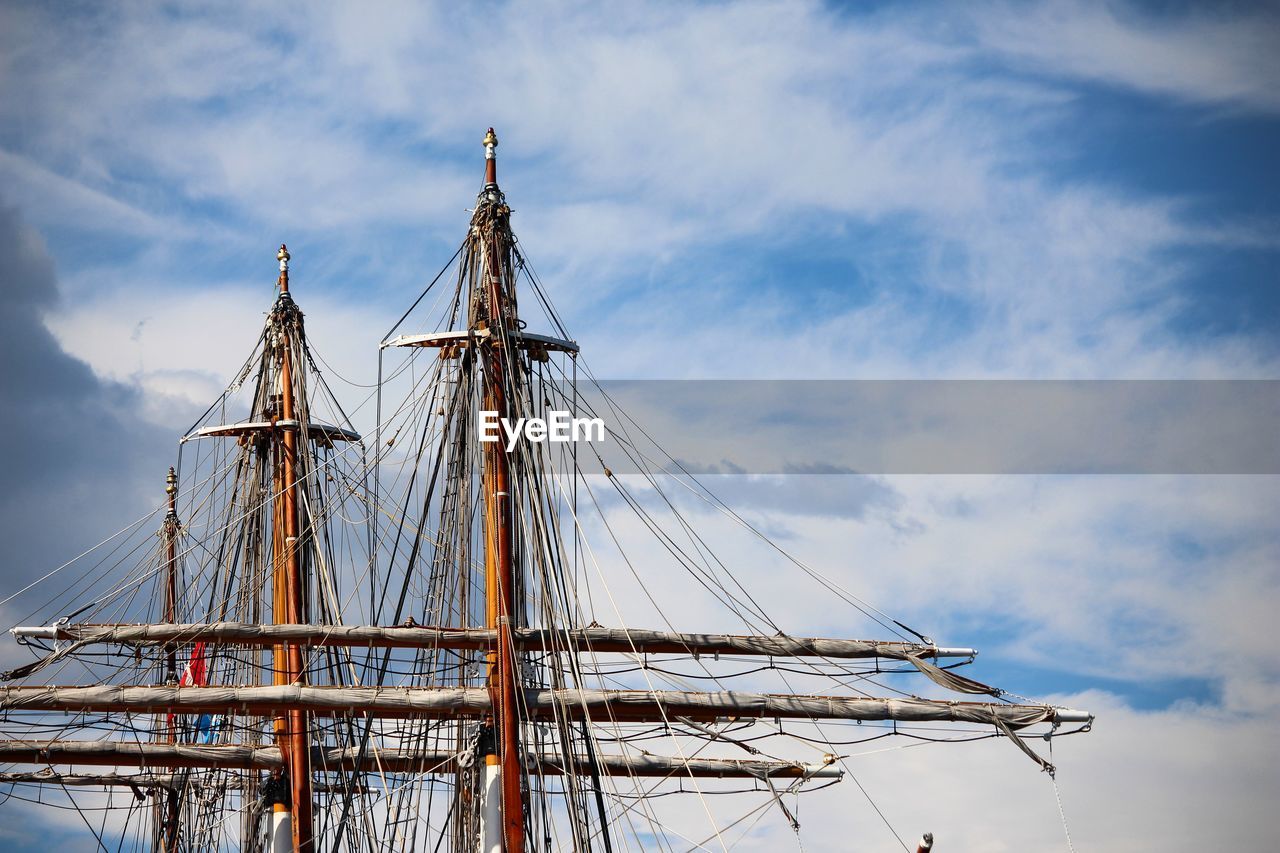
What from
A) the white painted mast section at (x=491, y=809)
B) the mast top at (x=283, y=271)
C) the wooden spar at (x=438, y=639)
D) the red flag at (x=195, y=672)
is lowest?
the white painted mast section at (x=491, y=809)

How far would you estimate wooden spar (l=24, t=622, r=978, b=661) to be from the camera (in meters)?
49.3

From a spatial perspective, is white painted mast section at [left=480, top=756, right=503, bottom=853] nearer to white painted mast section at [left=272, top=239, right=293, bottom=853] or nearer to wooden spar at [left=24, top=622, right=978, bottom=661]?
wooden spar at [left=24, top=622, right=978, bottom=661]

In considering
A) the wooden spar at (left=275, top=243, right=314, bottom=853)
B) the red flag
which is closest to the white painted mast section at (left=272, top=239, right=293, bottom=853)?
the wooden spar at (left=275, top=243, right=314, bottom=853)

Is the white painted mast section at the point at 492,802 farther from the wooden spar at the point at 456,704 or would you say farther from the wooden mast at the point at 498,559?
the wooden spar at the point at 456,704

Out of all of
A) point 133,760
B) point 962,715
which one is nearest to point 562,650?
point 962,715

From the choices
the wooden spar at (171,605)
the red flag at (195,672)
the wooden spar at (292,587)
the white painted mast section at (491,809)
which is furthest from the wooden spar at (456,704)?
the wooden spar at (171,605)

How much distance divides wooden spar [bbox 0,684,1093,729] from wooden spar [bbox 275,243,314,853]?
4.04 feet

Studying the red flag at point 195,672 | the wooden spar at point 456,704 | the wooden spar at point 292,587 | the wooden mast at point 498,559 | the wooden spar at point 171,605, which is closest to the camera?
the wooden mast at point 498,559

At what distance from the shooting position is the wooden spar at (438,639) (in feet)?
162

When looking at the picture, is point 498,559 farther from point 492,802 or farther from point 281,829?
point 281,829

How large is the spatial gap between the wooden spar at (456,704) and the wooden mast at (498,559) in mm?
2979

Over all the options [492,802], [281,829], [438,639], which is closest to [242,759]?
[281,829]

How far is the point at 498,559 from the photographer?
44.8 m

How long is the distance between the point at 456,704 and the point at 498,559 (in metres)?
4.72
